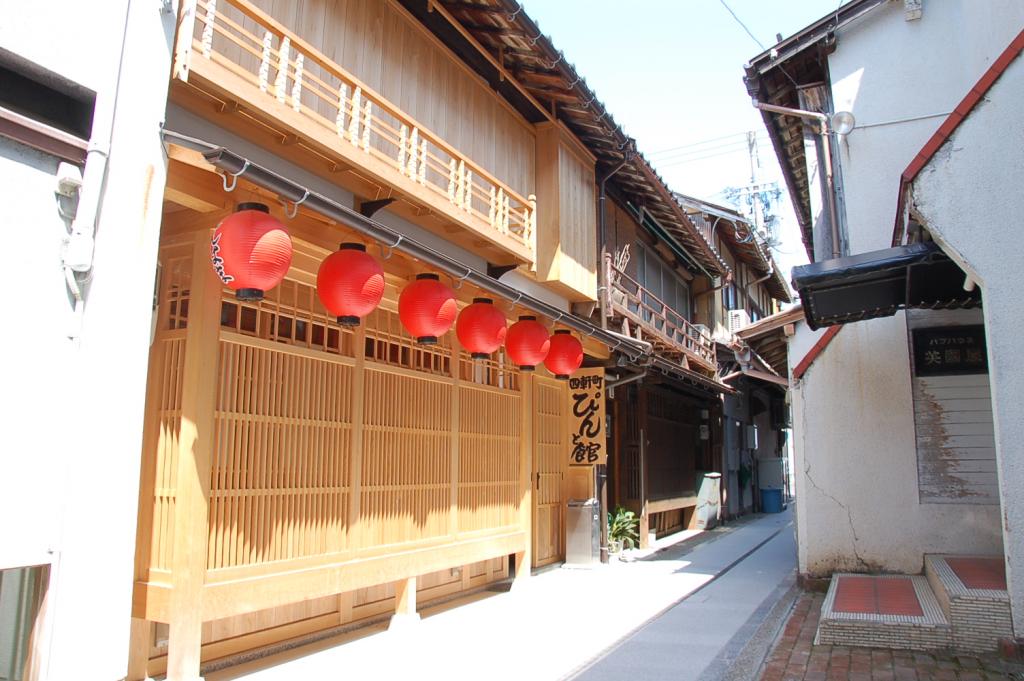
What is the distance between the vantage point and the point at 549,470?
13.6 metres

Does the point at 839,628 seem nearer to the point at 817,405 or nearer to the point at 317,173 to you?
the point at 817,405

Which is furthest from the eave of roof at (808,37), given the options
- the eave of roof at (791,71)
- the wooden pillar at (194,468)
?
the wooden pillar at (194,468)

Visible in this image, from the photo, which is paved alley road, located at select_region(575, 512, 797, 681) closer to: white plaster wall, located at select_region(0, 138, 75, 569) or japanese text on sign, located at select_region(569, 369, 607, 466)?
japanese text on sign, located at select_region(569, 369, 607, 466)

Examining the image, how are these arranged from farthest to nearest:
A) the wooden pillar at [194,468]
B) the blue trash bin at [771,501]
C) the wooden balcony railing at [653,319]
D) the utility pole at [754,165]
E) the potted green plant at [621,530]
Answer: the utility pole at [754,165], the blue trash bin at [771,501], the potted green plant at [621,530], the wooden balcony railing at [653,319], the wooden pillar at [194,468]

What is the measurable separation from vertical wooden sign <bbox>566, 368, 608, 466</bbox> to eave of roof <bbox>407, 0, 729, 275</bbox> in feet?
14.5

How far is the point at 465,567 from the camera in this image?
1114 centimetres

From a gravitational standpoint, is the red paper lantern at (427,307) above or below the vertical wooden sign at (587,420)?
above

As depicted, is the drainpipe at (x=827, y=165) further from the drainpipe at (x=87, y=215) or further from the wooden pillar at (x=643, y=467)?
the drainpipe at (x=87, y=215)

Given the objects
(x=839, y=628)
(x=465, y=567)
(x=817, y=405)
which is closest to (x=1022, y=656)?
(x=839, y=628)

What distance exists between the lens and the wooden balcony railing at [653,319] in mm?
14859

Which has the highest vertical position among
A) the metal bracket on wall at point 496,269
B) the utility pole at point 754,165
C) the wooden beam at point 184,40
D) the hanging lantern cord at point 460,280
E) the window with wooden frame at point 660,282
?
the utility pole at point 754,165

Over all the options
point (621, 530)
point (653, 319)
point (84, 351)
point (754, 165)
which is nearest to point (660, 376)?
point (653, 319)

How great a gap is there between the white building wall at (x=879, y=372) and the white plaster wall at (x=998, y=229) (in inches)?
98.6

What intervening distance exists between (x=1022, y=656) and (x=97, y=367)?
26.9ft
